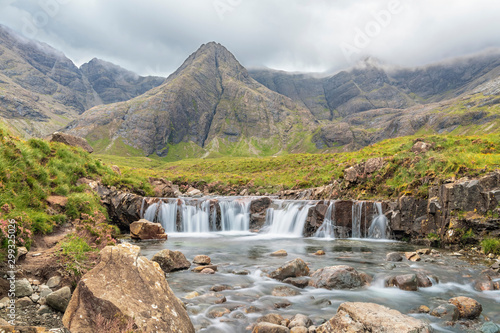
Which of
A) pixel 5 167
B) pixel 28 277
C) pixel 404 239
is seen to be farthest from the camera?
pixel 404 239

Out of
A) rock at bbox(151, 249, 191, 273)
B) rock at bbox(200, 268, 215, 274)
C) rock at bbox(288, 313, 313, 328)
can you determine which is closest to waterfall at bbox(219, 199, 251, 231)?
rock at bbox(151, 249, 191, 273)

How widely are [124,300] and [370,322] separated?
6154mm

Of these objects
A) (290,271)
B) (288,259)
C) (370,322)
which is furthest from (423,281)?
(288,259)

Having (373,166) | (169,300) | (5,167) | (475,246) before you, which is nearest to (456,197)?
(475,246)

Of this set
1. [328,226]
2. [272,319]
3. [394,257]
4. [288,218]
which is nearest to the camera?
[272,319]

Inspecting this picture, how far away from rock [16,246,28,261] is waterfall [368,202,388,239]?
82.8 feet

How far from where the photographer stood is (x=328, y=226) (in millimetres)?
27438

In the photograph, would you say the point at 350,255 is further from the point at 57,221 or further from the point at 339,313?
the point at 57,221

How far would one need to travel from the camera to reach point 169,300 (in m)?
7.22

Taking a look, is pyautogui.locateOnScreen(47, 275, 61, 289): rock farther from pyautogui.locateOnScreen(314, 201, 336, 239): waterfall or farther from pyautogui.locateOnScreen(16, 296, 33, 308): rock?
pyautogui.locateOnScreen(314, 201, 336, 239): waterfall

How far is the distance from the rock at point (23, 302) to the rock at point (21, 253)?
1.86m

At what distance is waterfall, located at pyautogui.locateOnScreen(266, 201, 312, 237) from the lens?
2927 cm

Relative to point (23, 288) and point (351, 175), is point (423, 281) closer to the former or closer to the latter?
point (23, 288)

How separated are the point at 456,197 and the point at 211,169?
99.5 meters
